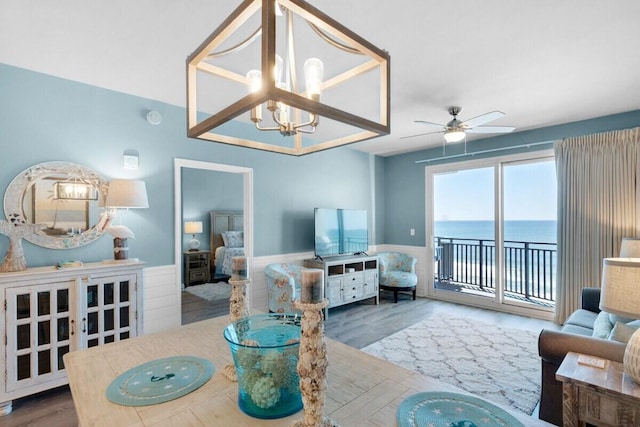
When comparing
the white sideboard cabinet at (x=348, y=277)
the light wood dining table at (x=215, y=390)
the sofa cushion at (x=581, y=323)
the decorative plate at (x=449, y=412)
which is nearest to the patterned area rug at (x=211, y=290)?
the white sideboard cabinet at (x=348, y=277)

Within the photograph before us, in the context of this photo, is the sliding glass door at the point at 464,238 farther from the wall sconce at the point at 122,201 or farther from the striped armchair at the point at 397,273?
the wall sconce at the point at 122,201

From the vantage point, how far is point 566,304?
12.7 ft

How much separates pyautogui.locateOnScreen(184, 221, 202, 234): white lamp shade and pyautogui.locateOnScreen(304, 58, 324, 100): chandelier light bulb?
219 inches

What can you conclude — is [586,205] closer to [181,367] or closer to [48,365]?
[181,367]

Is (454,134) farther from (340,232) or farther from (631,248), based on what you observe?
(340,232)

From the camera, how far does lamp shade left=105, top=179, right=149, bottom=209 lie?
2.69m

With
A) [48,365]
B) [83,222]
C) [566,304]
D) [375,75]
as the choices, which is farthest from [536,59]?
[48,365]

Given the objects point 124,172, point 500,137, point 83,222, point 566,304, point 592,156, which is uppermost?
point 500,137

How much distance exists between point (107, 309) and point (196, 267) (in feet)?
11.2

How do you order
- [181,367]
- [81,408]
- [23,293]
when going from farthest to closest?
[23,293], [181,367], [81,408]

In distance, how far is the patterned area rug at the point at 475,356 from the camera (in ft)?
8.02

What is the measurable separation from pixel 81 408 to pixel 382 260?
183 inches

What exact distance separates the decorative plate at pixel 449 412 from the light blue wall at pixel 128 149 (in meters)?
2.95

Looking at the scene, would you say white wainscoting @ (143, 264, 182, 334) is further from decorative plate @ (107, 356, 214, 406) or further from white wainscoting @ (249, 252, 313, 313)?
decorative plate @ (107, 356, 214, 406)
